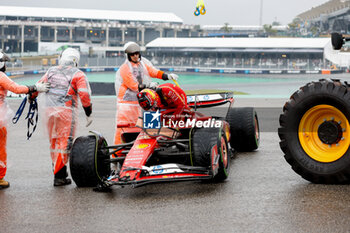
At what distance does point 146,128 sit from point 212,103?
79.5 inches

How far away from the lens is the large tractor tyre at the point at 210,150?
7.11 meters

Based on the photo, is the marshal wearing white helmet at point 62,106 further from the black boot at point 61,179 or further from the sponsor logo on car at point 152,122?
the sponsor logo on car at point 152,122

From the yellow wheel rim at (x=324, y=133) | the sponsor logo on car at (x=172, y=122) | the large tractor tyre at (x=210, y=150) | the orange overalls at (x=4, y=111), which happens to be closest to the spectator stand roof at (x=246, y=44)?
the sponsor logo on car at (x=172, y=122)

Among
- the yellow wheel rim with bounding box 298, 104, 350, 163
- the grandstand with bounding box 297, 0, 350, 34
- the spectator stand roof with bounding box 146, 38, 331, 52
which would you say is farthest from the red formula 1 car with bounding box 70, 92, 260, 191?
the grandstand with bounding box 297, 0, 350, 34

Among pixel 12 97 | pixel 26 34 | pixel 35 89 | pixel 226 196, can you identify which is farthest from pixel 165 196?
pixel 26 34

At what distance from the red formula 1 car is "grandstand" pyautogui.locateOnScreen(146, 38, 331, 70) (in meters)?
66.4

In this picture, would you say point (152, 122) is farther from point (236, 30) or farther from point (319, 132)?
point (236, 30)

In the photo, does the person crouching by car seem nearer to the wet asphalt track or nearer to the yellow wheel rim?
the wet asphalt track

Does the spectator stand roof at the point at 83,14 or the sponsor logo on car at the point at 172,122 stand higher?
the spectator stand roof at the point at 83,14

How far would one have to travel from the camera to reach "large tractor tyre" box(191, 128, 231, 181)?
711 centimetres

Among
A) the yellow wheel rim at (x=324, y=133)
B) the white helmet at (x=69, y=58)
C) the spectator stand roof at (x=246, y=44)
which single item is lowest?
the yellow wheel rim at (x=324, y=133)

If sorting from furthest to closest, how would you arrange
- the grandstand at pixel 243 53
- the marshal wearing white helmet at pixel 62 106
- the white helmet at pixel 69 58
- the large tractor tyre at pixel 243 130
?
1. the grandstand at pixel 243 53
2. the large tractor tyre at pixel 243 130
3. the white helmet at pixel 69 58
4. the marshal wearing white helmet at pixel 62 106

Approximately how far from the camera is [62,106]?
7777 millimetres

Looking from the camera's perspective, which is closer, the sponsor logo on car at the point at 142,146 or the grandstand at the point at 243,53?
the sponsor logo on car at the point at 142,146
